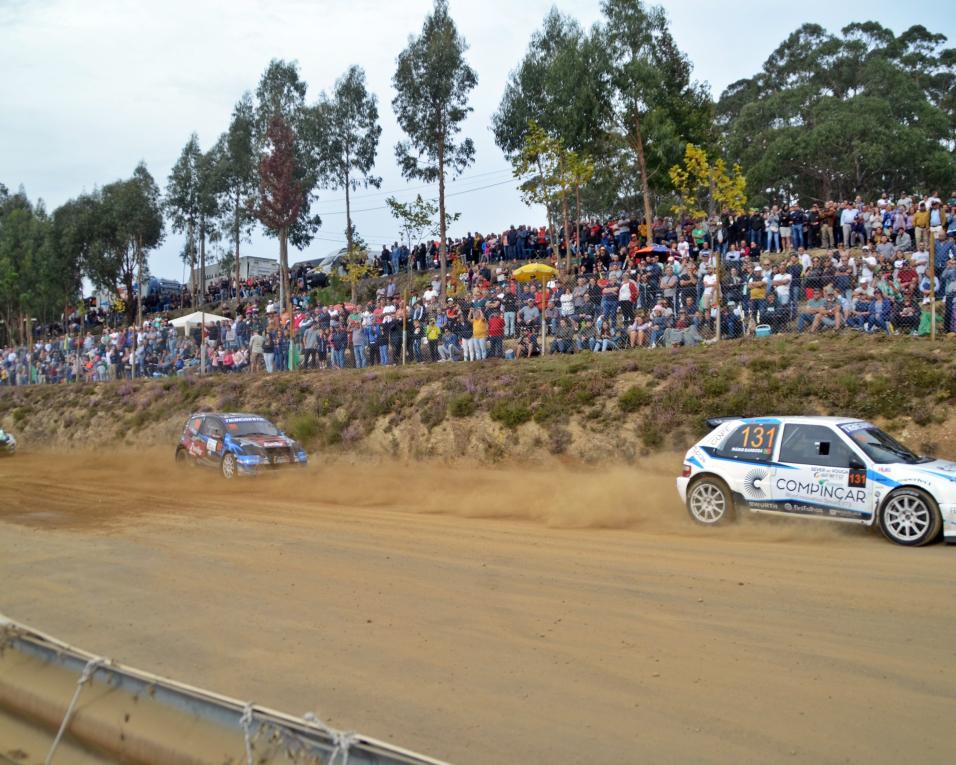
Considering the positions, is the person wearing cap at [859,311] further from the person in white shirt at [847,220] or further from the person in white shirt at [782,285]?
the person in white shirt at [847,220]

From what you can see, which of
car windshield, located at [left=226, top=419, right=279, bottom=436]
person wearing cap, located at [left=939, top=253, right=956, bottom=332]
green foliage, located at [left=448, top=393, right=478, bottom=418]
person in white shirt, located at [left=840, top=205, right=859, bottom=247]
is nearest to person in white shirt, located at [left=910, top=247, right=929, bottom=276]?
person wearing cap, located at [left=939, top=253, right=956, bottom=332]

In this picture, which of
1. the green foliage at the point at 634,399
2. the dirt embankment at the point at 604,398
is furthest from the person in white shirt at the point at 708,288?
the green foliage at the point at 634,399

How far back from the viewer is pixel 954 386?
48.4 feet

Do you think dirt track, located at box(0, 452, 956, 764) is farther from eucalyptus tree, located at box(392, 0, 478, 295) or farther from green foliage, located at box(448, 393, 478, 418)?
eucalyptus tree, located at box(392, 0, 478, 295)

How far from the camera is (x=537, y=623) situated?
688 centimetres

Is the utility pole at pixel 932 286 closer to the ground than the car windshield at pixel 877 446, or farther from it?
farther from it

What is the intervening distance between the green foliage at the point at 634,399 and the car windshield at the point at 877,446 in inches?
270

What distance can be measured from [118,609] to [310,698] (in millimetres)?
3079

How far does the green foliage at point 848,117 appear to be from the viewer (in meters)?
49.1

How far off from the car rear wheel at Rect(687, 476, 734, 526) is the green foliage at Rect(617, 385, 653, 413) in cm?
624

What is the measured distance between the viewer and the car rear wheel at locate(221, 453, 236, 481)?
18.1 meters

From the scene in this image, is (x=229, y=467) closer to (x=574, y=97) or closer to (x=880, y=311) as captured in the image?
(x=880, y=311)

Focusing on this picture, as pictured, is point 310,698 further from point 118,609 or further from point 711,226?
point 711,226

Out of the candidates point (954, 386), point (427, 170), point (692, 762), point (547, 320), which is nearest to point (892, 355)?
point (954, 386)
